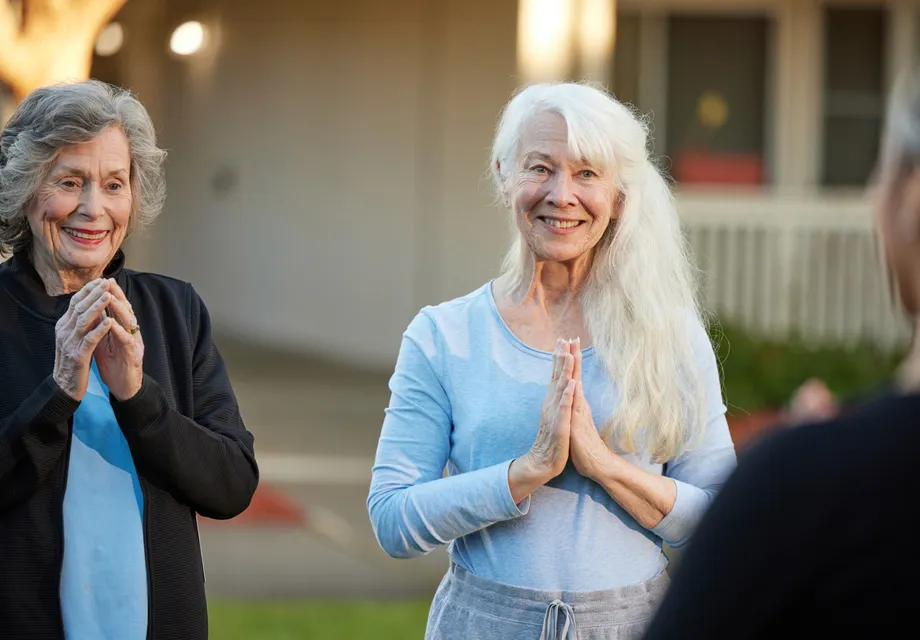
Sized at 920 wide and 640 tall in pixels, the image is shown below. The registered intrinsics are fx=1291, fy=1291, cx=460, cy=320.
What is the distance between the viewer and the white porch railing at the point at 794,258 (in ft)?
34.5

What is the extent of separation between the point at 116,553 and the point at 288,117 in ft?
32.0

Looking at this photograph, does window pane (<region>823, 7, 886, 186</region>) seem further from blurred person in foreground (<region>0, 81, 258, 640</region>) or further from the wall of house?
blurred person in foreground (<region>0, 81, 258, 640</region>)

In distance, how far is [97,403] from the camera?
2.57 metres

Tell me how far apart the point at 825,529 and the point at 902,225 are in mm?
326

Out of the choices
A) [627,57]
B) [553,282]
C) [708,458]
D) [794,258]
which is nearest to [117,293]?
[553,282]

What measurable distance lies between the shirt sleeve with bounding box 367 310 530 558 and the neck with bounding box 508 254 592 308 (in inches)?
8.9

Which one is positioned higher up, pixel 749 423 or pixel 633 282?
pixel 633 282

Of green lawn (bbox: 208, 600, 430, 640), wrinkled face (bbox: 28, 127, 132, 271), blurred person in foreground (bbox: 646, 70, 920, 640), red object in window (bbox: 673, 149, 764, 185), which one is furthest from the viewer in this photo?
red object in window (bbox: 673, 149, 764, 185)

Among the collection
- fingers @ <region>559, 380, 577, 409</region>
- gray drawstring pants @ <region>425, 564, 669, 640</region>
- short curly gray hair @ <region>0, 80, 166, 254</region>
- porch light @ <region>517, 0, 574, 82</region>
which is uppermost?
porch light @ <region>517, 0, 574, 82</region>

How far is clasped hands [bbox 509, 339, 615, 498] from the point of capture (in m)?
2.45

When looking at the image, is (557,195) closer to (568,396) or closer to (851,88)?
(568,396)

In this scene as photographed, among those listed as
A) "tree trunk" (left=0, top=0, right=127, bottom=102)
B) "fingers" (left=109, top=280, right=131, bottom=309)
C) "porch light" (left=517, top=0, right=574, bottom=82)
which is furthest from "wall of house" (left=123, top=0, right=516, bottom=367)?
"fingers" (left=109, top=280, right=131, bottom=309)

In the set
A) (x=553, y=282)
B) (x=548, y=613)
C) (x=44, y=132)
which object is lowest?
(x=548, y=613)

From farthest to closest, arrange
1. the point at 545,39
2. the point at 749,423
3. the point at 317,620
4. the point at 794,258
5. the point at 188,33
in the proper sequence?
1. the point at 794,258
2. the point at 188,33
3. the point at 545,39
4. the point at 749,423
5. the point at 317,620
